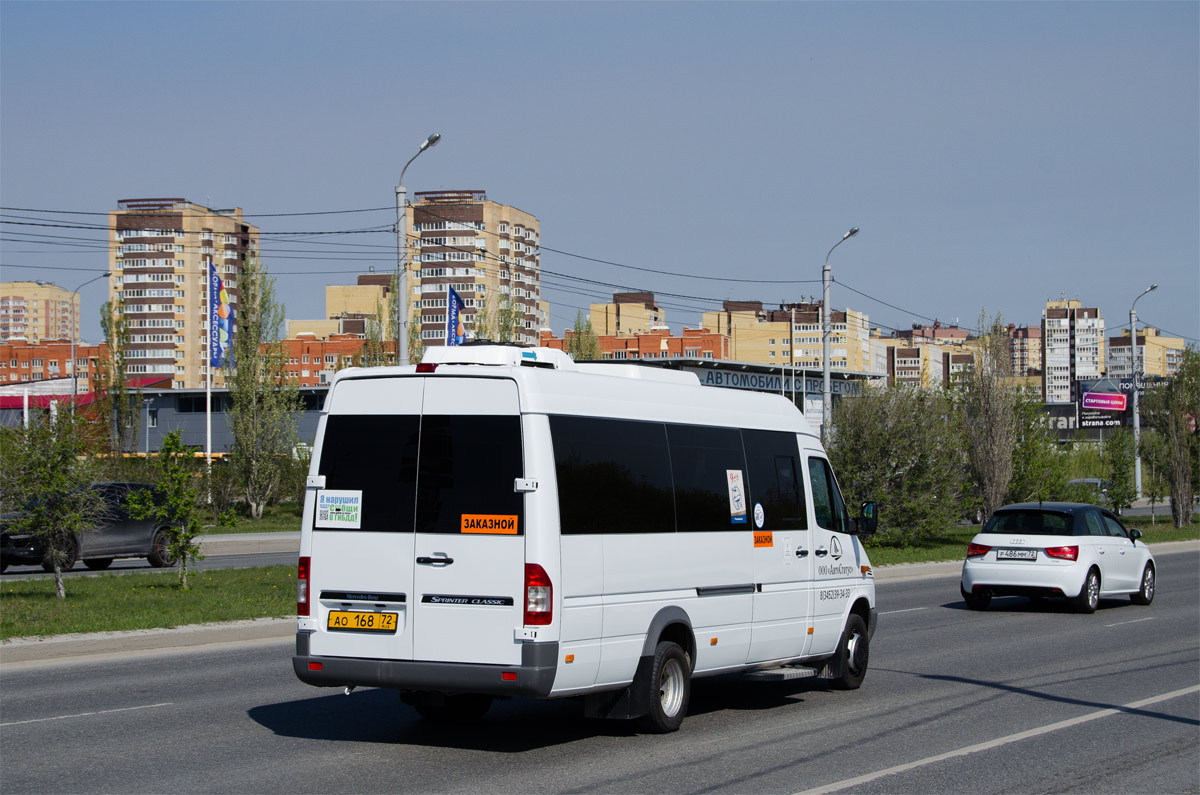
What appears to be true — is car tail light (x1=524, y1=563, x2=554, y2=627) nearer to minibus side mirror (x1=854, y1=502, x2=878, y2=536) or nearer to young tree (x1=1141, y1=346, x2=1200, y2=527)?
minibus side mirror (x1=854, y1=502, x2=878, y2=536)

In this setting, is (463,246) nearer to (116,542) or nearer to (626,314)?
(626,314)

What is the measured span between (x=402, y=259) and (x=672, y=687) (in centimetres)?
1363

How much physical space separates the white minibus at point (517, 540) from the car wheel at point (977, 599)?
1058cm

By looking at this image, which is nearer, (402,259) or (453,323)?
(402,259)

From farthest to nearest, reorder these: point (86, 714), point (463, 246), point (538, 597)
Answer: point (463, 246) < point (86, 714) < point (538, 597)

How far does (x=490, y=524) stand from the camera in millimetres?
8305

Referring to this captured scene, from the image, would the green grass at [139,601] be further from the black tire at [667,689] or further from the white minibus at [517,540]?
the black tire at [667,689]

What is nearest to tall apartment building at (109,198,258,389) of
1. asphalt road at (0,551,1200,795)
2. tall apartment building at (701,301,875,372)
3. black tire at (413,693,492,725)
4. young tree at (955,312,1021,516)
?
tall apartment building at (701,301,875,372)

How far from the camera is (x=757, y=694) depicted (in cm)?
1154

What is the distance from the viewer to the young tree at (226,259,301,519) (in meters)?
51.1

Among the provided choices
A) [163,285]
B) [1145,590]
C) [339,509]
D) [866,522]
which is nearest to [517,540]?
[339,509]

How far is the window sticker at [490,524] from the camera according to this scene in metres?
8.25

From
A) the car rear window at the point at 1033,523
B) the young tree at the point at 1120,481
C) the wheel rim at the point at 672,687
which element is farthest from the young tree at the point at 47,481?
the young tree at the point at 1120,481

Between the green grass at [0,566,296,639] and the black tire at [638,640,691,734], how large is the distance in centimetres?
848
